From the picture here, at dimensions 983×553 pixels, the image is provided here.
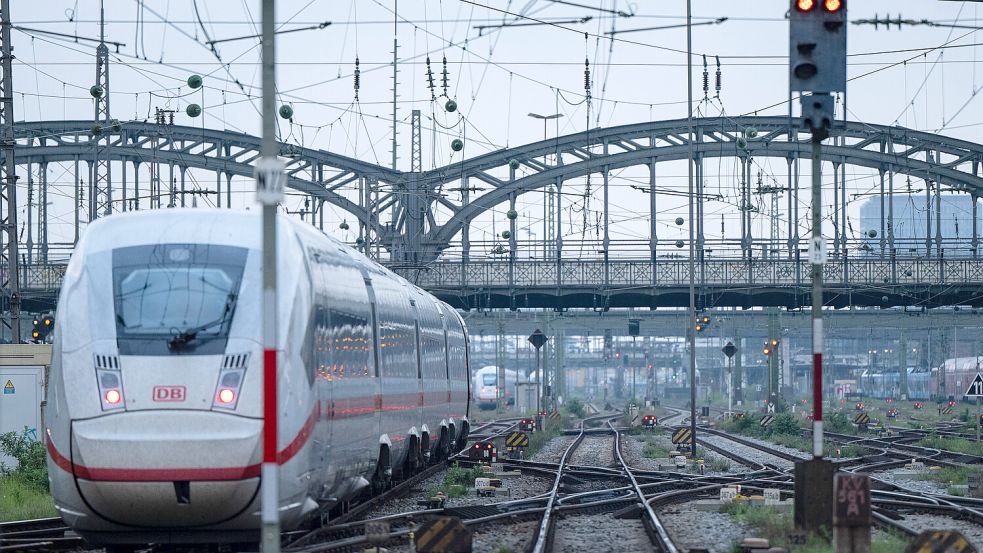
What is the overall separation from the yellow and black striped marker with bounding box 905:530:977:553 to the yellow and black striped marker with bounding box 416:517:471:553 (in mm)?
4075

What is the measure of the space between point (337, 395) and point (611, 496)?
31.0 ft

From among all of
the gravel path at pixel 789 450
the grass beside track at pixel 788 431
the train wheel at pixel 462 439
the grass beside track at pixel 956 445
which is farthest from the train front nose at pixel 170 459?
the grass beside track at pixel 956 445

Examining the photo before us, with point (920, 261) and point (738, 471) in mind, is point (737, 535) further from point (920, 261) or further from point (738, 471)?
point (920, 261)

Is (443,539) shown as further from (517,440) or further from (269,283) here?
(517,440)

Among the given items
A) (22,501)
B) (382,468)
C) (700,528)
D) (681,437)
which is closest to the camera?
(700,528)

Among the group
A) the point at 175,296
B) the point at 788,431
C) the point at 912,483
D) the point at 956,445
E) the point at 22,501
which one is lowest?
the point at 788,431

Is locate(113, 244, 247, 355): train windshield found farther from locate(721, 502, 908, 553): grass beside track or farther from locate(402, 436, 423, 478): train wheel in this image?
locate(402, 436, 423, 478): train wheel

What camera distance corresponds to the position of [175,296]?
13.6m

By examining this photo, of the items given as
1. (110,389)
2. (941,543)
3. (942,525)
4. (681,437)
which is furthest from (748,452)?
(110,389)

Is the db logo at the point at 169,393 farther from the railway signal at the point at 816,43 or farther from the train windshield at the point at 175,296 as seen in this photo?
the railway signal at the point at 816,43

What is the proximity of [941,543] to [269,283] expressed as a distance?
6355 mm

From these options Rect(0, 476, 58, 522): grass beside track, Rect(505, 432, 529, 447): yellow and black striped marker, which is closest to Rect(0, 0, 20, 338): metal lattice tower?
Rect(0, 476, 58, 522): grass beside track

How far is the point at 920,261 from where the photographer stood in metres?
65.0

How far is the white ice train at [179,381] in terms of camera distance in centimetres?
1305
